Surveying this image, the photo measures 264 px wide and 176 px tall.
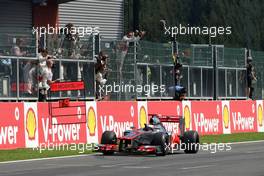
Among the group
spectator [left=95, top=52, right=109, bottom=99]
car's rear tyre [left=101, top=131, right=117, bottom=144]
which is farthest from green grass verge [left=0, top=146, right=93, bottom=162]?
spectator [left=95, top=52, right=109, bottom=99]

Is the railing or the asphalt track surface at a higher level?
the railing

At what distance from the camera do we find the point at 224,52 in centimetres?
3612

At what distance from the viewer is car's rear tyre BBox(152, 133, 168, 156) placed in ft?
70.8

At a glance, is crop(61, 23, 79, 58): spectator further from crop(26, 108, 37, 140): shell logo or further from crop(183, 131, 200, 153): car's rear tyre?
crop(183, 131, 200, 153): car's rear tyre

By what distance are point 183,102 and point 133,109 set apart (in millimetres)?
3624

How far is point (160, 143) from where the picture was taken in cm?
2177

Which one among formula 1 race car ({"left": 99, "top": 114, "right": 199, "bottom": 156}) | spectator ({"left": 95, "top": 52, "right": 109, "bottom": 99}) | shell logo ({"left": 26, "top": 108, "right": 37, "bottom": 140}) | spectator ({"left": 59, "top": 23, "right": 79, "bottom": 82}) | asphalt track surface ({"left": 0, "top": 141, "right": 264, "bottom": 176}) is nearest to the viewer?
asphalt track surface ({"left": 0, "top": 141, "right": 264, "bottom": 176})

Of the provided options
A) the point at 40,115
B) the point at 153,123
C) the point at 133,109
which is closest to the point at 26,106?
the point at 40,115

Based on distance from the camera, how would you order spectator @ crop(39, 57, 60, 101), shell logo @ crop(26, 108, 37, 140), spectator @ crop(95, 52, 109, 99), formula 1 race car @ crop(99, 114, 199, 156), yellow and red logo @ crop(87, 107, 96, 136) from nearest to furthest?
formula 1 race car @ crop(99, 114, 199, 156)
shell logo @ crop(26, 108, 37, 140)
spectator @ crop(39, 57, 60, 101)
yellow and red logo @ crop(87, 107, 96, 136)
spectator @ crop(95, 52, 109, 99)

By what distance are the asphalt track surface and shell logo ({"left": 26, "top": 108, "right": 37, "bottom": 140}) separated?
2.53 m

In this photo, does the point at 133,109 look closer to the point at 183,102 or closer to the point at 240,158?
the point at 183,102

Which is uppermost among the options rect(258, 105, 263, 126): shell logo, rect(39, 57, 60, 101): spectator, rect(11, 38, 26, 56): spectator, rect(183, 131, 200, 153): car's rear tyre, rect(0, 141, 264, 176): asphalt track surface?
rect(11, 38, 26, 56): spectator

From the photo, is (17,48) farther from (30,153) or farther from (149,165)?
(149,165)

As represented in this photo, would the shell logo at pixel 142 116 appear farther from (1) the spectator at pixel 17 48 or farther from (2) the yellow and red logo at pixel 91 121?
(1) the spectator at pixel 17 48
